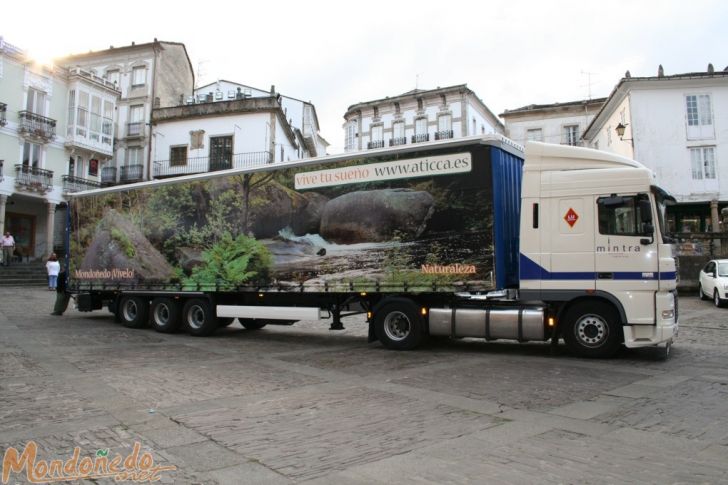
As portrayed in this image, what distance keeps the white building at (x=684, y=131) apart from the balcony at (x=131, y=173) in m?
32.1

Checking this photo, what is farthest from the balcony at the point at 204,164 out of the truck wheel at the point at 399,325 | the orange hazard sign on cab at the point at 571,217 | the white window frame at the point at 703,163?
the orange hazard sign on cab at the point at 571,217

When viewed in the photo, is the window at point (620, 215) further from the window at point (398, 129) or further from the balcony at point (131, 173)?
the window at point (398, 129)

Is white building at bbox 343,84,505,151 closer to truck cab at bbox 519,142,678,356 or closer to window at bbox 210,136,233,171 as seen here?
window at bbox 210,136,233,171

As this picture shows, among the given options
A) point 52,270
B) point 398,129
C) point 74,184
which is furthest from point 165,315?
point 398,129

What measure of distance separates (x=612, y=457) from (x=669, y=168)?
31117 mm

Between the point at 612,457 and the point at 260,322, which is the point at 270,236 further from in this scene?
the point at 612,457

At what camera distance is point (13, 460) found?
4250mm

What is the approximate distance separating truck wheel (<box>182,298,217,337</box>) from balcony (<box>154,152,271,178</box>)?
2386cm

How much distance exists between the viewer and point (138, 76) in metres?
40.0

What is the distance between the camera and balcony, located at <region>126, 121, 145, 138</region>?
39.1 metres

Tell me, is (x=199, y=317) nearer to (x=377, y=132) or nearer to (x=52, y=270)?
(x=52, y=270)

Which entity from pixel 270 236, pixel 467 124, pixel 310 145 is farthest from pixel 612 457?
pixel 310 145

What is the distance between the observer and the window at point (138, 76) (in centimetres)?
3984

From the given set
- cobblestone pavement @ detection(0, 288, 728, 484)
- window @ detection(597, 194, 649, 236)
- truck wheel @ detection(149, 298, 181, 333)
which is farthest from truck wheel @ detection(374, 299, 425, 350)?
truck wheel @ detection(149, 298, 181, 333)
